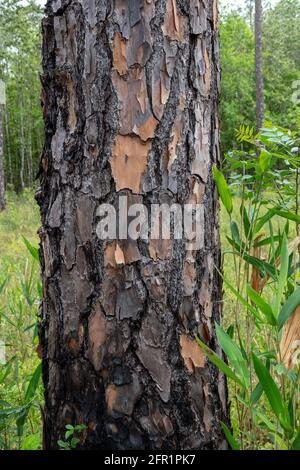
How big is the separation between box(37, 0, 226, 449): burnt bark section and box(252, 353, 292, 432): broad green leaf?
28cm

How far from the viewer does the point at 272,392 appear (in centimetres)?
126

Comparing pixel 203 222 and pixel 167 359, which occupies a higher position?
pixel 203 222

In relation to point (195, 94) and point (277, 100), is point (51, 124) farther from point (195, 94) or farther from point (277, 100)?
point (277, 100)

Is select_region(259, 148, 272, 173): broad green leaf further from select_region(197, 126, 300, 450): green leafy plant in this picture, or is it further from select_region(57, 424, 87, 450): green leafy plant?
select_region(57, 424, 87, 450): green leafy plant

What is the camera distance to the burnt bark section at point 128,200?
1407 mm

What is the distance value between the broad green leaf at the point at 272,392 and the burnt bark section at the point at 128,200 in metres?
0.28

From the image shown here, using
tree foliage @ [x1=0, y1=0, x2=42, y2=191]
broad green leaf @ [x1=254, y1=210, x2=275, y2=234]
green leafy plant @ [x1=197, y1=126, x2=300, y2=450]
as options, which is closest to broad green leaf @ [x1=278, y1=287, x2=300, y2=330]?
green leafy plant @ [x1=197, y1=126, x2=300, y2=450]

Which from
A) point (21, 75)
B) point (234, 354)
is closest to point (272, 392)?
point (234, 354)

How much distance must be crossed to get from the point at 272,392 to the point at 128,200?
1.90 ft

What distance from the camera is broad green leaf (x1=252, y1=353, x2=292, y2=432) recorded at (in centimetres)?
125

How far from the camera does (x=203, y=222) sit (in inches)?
60.7

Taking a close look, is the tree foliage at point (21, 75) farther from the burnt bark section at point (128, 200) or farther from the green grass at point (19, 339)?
the burnt bark section at point (128, 200)

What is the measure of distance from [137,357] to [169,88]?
70 cm
